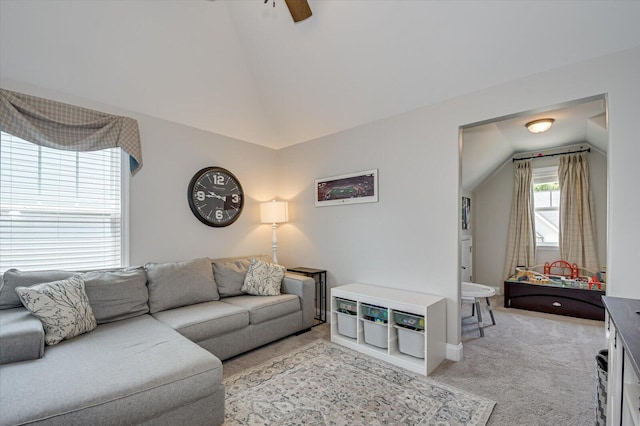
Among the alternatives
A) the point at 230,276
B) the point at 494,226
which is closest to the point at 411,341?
the point at 230,276

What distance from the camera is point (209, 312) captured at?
2.54 metres

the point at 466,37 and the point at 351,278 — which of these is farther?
the point at 351,278

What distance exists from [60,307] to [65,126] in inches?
57.8

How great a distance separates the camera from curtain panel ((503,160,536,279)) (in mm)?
4715

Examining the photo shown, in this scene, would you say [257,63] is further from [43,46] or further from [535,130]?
[535,130]

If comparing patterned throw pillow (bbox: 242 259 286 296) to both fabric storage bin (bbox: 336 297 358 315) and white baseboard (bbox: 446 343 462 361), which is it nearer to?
fabric storage bin (bbox: 336 297 358 315)

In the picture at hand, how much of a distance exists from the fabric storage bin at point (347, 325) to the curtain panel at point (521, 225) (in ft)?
11.1

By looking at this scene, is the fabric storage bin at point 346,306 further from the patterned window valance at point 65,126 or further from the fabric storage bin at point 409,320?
the patterned window valance at point 65,126

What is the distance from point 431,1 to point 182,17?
2143 mm

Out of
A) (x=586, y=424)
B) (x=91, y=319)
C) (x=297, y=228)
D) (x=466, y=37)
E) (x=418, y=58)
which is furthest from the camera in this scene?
(x=297, y=228)

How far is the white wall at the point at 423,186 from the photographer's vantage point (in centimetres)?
194

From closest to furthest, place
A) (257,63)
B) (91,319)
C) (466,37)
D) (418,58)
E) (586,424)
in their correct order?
1. (586,424)
2. (91,319)
3. (466,37)
4. (418,58)
5. (257,63)

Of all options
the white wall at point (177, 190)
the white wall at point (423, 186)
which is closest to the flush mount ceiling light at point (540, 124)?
the white wall at point (423, 186)

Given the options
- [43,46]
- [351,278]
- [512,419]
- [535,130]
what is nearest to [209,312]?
[351,278]
